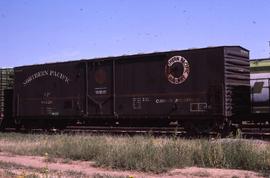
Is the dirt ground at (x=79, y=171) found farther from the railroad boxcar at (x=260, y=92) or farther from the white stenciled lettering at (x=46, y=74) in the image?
the white stenciled lettering at (x=46, y=74)

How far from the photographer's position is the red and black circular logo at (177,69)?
19.0 metres

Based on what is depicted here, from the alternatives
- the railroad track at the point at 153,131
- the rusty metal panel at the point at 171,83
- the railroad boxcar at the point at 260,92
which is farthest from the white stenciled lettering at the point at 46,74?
the railroad boxcar at the point at 260,92

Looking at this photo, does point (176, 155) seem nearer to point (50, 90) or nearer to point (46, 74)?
point (50, 90)

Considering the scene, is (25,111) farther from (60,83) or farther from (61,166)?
(61,166)

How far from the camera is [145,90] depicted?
20.1 metres

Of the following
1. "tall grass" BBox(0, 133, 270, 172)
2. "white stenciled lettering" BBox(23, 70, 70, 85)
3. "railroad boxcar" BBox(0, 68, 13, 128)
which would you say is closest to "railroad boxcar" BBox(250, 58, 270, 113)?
"tall grass" BBox(0, 133, 270, 172)

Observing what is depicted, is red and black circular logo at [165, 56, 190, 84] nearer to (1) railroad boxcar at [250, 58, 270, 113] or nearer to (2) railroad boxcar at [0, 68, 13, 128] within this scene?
(1) railroad boxcar at [250, 58, 270, 113]

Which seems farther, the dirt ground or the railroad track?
the railroad track

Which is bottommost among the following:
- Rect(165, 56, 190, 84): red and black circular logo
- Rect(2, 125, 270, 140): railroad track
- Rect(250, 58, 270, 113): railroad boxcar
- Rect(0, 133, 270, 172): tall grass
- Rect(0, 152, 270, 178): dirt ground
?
Rect(0, 152, 270, 178): dirt ground

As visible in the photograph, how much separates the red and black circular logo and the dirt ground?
24.4ft

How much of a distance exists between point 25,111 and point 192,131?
9134 millimetres

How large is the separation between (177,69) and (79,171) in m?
9.21

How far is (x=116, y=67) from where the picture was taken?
21094 mm

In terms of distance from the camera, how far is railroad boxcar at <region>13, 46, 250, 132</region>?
18500 mm
